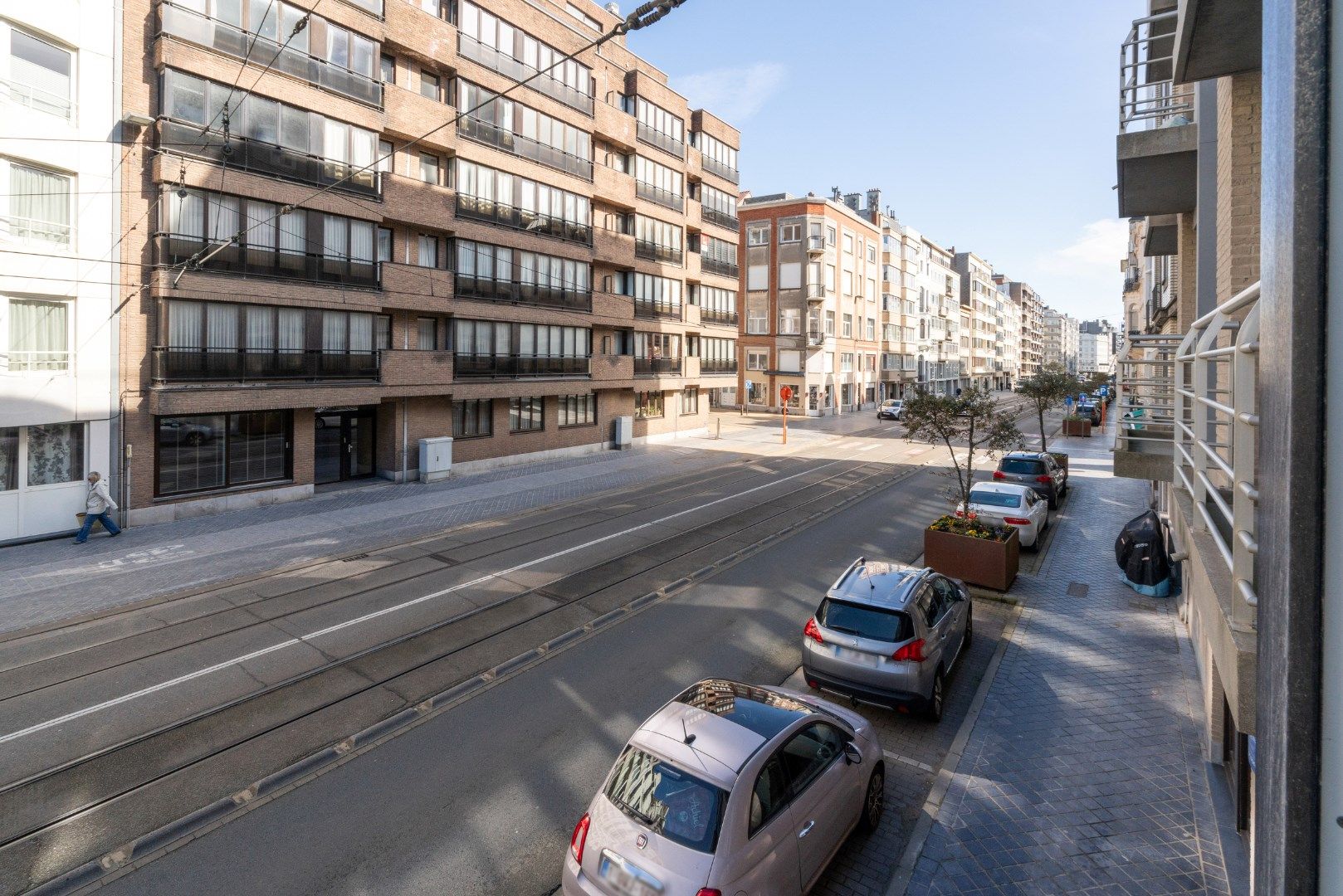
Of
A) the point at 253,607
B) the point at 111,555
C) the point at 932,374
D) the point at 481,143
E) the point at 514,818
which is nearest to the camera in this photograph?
the point at 514,818

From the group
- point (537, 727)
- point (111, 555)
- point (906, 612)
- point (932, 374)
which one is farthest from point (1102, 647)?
point (932, 374)

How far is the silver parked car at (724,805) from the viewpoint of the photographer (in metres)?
5.15

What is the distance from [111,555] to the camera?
16125mm

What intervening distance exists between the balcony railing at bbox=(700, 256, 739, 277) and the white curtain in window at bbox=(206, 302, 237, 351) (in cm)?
2603

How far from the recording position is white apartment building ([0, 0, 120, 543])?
54.3ft

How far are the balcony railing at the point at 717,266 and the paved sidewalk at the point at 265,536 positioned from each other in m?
15.7

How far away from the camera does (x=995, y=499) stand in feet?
55.8

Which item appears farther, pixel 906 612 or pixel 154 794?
pixel 906 612

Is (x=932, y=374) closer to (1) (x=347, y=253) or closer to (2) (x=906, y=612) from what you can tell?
(1) (x=347, y=253)

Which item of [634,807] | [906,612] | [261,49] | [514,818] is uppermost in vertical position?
[261,49]

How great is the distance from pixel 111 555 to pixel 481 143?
1843 centimetres

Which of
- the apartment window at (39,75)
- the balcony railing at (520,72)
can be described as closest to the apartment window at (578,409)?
the balcony railing at (520,72)

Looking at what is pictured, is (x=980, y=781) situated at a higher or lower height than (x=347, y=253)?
lower

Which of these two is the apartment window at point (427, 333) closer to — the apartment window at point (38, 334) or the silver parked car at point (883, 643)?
the apartment window at point (38, 334)
